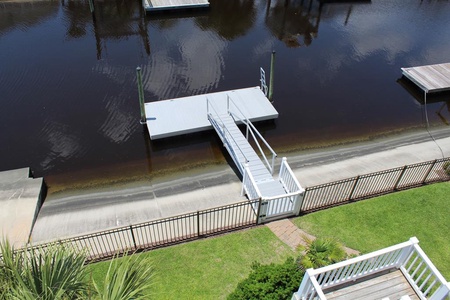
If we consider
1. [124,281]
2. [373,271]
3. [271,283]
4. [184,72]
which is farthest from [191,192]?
[184,72]

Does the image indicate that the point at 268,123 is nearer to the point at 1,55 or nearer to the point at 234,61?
the point at 234,61

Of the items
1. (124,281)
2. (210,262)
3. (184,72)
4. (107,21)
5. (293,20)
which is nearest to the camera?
(124,281)

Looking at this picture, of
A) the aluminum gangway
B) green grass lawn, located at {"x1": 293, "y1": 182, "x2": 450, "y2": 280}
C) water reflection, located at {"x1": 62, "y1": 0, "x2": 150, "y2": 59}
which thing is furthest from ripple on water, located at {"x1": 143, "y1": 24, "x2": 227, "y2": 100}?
green grass lawn, located at {"x1": 293, "y1": 182, "x2": 450, "y2": 280}

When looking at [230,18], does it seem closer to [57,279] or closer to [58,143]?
[58,143]

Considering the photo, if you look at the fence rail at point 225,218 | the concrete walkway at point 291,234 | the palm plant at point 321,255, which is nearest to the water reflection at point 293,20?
the fence rail at point 225,218

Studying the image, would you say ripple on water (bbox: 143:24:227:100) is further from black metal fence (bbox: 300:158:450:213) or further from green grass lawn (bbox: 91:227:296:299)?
green grass lawn (bbox: 91:227:296:299)

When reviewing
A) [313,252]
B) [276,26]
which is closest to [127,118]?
[313,252]

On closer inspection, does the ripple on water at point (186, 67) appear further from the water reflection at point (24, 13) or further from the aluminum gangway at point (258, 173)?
the water reflection at point (24, 13)
